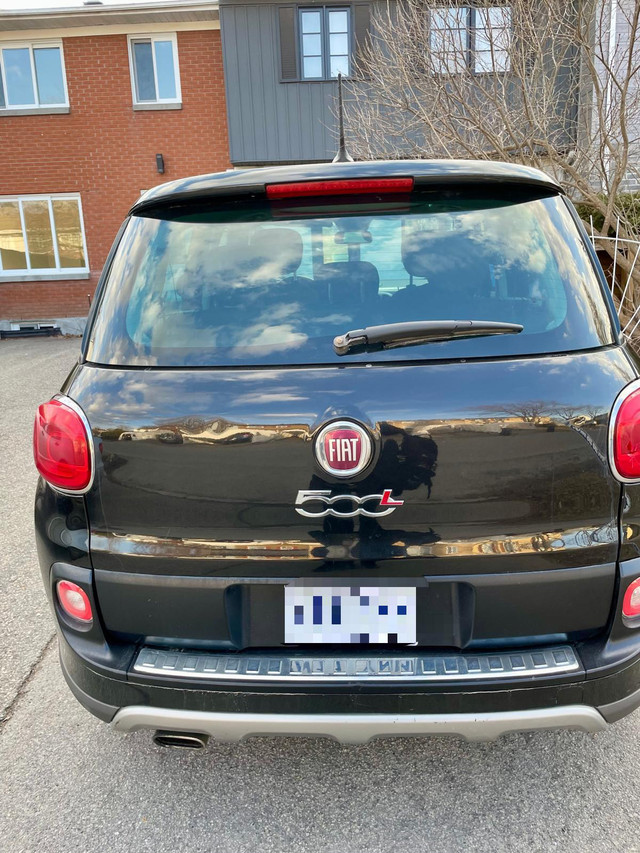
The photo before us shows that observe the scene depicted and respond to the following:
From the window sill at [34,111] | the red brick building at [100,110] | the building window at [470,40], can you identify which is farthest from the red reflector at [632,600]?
the window sill at [34,111]

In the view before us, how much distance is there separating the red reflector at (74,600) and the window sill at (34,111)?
592 inches

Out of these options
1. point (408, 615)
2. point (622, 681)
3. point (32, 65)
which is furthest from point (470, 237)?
point (32, 65)

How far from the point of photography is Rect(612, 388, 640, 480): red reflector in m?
1.59

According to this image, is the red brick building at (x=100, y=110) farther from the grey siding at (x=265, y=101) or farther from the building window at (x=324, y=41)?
the building window at (x=324, y=41)

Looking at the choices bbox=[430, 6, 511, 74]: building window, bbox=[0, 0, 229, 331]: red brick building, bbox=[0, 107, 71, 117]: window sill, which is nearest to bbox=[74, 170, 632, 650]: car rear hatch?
bbox=[430, 6, 511, 74]: building window

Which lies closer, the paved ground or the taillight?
the taillight

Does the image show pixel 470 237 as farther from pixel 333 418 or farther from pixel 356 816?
pixel 356 816

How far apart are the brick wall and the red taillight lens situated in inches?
522

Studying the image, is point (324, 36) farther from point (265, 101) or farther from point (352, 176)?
point (352, 176)

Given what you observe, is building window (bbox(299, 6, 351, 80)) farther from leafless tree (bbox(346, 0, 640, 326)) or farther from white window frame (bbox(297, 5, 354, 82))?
leafless tree (bbox(346, 0, 640, 326))

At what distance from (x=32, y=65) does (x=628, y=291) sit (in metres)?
13.7

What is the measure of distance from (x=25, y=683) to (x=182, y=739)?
49.0 inches

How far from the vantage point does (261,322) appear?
1729mm

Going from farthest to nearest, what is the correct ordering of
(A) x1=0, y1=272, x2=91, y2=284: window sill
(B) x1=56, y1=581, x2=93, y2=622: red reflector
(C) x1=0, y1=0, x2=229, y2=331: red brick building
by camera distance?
(A) x1=0, y1=272, x2=91, y2=284: window sill → (C) x1=0, y1=0, x2=229, y2=331: red brick building → (B) x1=56, y1=581, x2=93, y2=622: red reflector
